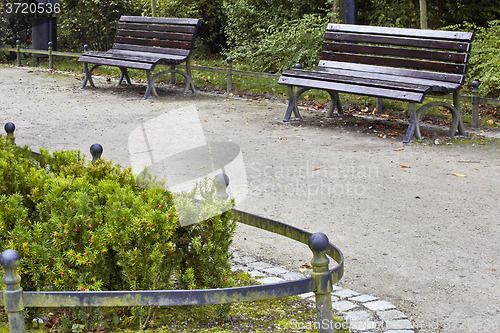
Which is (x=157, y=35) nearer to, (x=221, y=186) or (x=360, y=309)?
(x=221, y=186)

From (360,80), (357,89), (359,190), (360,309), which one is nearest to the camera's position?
(360,309)

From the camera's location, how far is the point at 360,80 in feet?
28.3

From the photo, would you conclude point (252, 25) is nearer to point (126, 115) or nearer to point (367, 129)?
point (126, 115)

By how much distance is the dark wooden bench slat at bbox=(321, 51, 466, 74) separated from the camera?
330 inches

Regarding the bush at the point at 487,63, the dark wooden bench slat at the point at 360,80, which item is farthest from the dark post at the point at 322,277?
the bush at the point at 487,63

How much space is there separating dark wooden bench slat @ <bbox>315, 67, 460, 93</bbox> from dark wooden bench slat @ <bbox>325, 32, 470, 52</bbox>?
0.41 meters

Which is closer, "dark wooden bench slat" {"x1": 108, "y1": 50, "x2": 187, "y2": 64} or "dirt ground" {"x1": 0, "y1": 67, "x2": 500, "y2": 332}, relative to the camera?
"dirt ground" {"x1": 0, "y1": 67, "x2": 500, "y2": 332}

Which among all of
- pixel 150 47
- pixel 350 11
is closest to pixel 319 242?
pixel 350 11

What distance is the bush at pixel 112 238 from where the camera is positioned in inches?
132

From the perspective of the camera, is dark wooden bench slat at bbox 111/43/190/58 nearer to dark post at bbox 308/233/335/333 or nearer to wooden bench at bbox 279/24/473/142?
wooden bench at bbox 279/24/473/142

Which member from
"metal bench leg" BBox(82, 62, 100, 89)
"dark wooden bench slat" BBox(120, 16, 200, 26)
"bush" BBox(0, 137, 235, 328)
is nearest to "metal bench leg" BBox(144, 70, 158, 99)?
"dark wooden bench slat" BBox(120, 16, 200, 26)

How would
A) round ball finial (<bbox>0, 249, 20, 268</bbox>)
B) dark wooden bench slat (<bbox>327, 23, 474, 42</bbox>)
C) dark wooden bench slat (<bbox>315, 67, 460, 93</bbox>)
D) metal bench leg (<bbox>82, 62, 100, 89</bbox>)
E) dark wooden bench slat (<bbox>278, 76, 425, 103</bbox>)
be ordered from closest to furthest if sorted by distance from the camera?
round ball finial (<bbox>0, 249, 20, 268</bbox>) < dark wooden bench slat (<bbox>278, 76, 425, 103</bbox>) < dark wooden bench slat (<bbox>315, 67, 460, 93</bbox>) < dark wooden bench slat (<bbox>327, 23, 474, 42</bbox>) < metal bench leg (<bbox>82, 62, 100, 89</bbox>)

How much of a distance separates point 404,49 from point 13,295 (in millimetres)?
7085

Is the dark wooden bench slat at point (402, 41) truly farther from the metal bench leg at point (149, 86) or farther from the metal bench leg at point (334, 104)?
the metal bench leg at point (149, 86)
